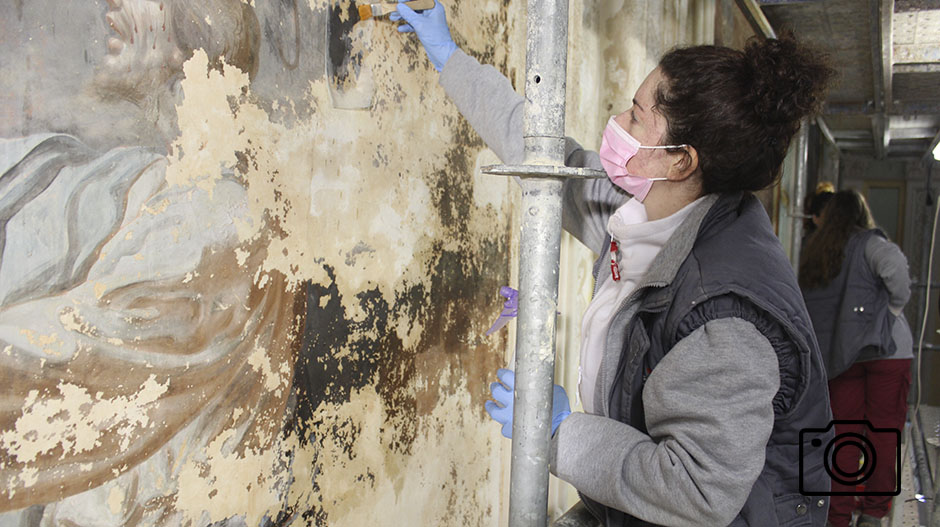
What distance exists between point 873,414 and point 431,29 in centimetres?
351

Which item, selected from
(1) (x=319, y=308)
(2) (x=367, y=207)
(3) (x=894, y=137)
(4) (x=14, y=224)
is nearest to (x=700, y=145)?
(2) (x=367, y=207)

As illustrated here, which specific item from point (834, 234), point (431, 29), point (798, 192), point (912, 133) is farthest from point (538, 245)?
point (912, 133)

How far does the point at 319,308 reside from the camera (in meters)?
1.54

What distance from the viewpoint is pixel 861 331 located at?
369 centimetres

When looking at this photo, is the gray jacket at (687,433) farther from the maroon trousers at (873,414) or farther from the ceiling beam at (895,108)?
the ceiling beam at (895,108)

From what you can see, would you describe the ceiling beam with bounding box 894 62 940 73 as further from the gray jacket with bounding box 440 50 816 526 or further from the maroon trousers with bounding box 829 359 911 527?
the gray jacket with bounding box 440 50 816 526

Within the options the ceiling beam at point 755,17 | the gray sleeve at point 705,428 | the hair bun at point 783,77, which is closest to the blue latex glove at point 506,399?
the gray sleeve at point 705,428

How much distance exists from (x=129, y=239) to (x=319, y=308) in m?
0.51

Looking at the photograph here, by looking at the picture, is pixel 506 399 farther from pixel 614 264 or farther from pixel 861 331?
pixel 861 331

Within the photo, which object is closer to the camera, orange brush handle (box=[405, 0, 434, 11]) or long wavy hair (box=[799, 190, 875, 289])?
orange brush handle (box=[405, 0, 434, 11])

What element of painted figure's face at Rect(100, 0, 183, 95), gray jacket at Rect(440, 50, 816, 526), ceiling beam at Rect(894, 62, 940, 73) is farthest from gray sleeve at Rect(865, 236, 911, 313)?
painted figure's face at Rect(100, 0, 183, 95)

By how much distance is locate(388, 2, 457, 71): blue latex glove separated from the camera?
1.63 meters

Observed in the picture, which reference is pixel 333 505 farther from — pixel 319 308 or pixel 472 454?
pixel 472 454

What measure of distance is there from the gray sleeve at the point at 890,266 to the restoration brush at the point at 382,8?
10.5 ft
